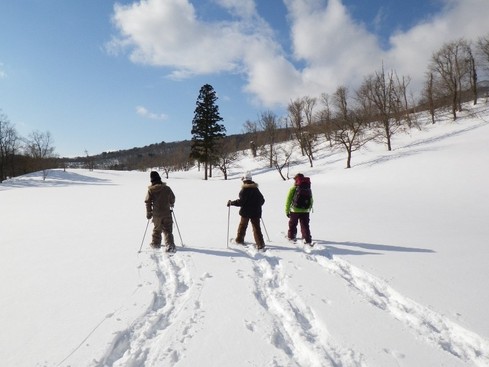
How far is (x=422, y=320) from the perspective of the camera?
4.07 meters

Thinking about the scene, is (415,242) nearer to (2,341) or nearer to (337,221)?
(337,221)

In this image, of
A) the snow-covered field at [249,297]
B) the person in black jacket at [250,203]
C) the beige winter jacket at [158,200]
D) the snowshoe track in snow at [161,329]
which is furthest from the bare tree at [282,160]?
the snowshoe track in snow at [161,329]

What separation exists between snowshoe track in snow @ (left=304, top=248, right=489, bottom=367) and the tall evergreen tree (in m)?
39.1

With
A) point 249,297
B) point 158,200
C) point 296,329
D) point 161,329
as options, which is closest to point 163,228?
point 158,200

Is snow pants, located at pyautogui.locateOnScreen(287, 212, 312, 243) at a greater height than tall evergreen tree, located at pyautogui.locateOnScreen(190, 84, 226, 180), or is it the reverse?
tall evergreen tree, located at pyautogui.locateOnScreen(190, 84, 226, 180)

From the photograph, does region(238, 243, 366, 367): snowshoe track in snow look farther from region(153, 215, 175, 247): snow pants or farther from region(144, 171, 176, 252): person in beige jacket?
region(144, 171, 176, 252): person in beige jacket

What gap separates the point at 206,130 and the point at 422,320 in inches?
1632

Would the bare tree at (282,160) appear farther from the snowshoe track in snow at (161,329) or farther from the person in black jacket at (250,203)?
the snowshoe track in snow at (161,329)

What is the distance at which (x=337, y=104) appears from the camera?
61.2 metres

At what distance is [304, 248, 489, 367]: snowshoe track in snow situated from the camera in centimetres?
344

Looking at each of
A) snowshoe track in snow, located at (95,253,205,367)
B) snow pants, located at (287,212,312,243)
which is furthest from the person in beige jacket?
snow pants, located at (287,212,312,243)

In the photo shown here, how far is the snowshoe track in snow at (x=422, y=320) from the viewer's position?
344 centimetres

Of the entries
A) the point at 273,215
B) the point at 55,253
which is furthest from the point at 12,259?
the point at 273,215

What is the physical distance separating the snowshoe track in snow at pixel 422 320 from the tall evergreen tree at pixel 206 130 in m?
39.1
